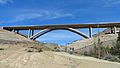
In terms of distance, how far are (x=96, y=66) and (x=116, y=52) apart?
53.0 ft

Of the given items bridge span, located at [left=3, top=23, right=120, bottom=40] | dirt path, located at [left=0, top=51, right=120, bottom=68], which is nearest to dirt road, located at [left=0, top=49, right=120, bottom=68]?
dirt path, located at [left=0, top=51, right=120, bottom=68]

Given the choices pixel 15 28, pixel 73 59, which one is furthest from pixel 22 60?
pixel 15 28

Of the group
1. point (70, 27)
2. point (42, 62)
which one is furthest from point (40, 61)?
point (70, 27)

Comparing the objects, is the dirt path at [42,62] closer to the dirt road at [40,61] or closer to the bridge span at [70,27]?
the dirt road at [40,61]

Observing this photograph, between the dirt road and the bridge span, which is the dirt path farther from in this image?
the bridge span

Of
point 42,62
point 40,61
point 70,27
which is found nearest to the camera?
point 42,62

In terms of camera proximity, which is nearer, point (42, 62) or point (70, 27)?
point (42, 62)

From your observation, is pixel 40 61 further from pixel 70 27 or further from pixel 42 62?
pixel 70 27

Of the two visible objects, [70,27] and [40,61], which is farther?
[70,27]

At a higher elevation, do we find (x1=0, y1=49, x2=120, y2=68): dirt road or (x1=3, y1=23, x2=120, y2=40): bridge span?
(x1=3, y1=23, x2=120, y2=40): bridge span

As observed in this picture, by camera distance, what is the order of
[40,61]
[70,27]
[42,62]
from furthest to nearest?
[70,27] → [40,61] → [42,62]

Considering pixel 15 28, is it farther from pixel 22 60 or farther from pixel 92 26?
pixel 22 60

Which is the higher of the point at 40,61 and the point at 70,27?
the point at 70,27

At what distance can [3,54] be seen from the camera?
116 feet
